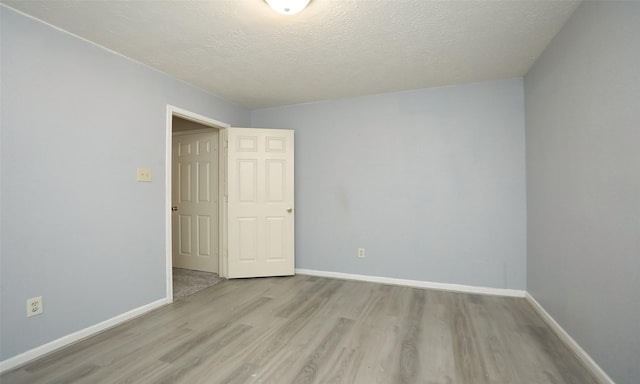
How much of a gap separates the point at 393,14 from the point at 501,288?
297 cm

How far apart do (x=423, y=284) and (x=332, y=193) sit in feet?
5.31

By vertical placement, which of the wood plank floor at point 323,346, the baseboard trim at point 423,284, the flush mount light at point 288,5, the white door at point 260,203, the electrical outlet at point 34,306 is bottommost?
the wood plank floor at point 323,346

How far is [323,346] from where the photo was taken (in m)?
1.97

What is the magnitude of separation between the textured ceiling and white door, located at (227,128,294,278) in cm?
85

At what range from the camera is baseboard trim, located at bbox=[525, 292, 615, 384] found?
1563 millimetres

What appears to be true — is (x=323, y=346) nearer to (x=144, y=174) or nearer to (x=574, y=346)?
(x=574, y=346)

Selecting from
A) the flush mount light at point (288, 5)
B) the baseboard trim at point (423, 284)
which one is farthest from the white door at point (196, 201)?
the flush mount light at point (288, 5)

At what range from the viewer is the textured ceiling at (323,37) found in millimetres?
1775

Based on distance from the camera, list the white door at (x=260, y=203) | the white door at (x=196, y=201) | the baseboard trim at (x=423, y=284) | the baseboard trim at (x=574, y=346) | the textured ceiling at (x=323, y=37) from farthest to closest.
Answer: the white door at (x=196, y=201) → the white door at (x=260, y=203) → the baseboard trim at (x=423, y=284) → the textured ceiling at (x=323, y=37) → the baseboard trim at (x=574, y=346)

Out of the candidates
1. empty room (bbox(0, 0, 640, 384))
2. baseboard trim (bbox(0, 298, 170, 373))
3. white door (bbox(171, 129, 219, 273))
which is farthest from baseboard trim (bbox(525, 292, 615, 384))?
white door (bbox(171, 129, 219, 273))

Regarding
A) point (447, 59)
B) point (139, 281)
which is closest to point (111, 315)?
point (139, 281)

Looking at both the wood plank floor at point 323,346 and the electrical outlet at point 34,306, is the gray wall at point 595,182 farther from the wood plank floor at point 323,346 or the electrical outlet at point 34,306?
the electrical outlet at point 34,306

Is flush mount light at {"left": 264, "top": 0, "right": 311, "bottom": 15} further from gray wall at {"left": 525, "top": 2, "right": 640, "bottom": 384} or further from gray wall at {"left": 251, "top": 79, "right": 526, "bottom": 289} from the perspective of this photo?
gray wall at {"left": 251, "top": 79, "right": 526, "bottom": 289}

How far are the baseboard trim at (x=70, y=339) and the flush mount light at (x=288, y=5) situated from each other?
2.80m
